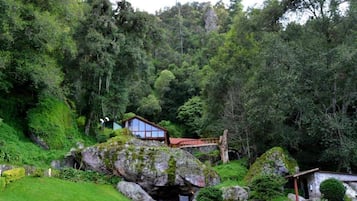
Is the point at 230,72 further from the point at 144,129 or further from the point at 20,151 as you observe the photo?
the point at 20,151

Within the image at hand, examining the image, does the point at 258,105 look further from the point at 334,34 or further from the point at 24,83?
the point at 24,83

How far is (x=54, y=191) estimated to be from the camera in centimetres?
1627

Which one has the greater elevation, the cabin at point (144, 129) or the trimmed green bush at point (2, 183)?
the cabin at point (144, 129)

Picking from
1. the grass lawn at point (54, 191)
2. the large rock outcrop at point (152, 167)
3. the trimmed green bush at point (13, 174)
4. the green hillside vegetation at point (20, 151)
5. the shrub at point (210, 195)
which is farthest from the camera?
the large rock outcrop at point (152, 167)

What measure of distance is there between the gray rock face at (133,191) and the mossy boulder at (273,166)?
6.55m

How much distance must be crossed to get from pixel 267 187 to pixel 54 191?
36.2 ft

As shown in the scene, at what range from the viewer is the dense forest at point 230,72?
22.2m

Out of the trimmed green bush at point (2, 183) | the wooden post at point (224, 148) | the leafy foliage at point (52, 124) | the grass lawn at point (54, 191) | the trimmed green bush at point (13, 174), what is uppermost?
the leafy foliage at point (52, 124)

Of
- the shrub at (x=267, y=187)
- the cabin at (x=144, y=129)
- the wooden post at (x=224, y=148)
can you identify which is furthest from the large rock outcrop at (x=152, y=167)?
the cabin at (x=144, y=129)

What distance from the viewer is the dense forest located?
875 inches

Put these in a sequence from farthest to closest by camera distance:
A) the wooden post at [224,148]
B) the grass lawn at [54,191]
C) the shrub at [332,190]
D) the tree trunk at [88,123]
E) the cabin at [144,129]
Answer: the cabin at [144,129], the tree trunk at [88,123], the wooden post at [224,148], the shrub at [332,190], the grass lawn at [54,191]

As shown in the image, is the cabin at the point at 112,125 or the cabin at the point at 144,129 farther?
the cabin at the point at 112,125

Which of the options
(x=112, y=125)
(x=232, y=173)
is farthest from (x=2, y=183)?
(x=112, y=125)

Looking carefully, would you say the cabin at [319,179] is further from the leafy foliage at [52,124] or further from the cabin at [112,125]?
the cabin at [112,125]
